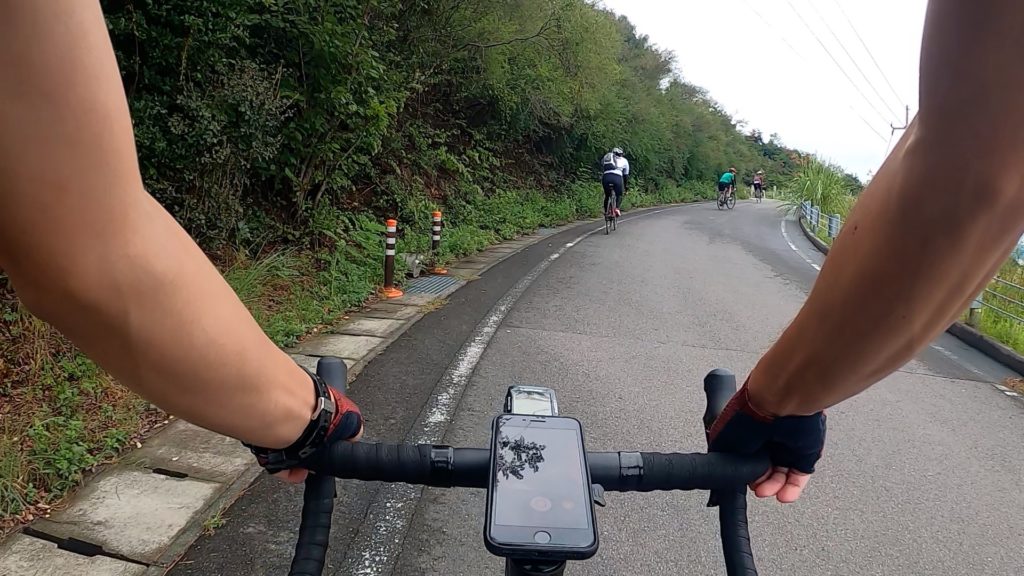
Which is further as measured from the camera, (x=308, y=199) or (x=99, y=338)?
(x=308, y=199)

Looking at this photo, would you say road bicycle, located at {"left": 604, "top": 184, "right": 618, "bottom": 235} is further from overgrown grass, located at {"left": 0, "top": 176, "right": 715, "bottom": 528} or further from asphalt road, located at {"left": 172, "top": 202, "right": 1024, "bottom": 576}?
asphalt road, located at {"left": 172, "top": 202, "right": 1024, "bottom": 576}

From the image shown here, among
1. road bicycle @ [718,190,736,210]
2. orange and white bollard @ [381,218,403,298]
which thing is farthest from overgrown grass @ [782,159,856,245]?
orange and white bollard @ [381,218,403,298]

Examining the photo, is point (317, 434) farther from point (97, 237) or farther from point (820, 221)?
point (820, 221)

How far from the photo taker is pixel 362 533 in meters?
3.05

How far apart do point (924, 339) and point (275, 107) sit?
21.5 ft

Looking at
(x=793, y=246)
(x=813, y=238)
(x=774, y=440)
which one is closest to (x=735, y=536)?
(x=774, y=440)

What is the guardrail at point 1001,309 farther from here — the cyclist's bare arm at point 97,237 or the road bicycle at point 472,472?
the cyclist's bare arm at point 97,237

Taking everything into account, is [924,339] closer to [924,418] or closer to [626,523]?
[626,523]

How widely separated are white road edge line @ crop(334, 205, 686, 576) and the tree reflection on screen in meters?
2.18

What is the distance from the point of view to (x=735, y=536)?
108cm

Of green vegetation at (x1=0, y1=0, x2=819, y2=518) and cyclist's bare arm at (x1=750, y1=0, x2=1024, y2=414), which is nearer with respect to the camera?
cyclist's bare arm at (x1=750, y1=0, x2=1024, y2=414)

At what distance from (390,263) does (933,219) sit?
7314 mm

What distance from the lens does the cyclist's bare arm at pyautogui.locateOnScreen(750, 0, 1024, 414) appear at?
45 cm

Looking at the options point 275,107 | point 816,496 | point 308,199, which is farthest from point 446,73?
point 816,496
